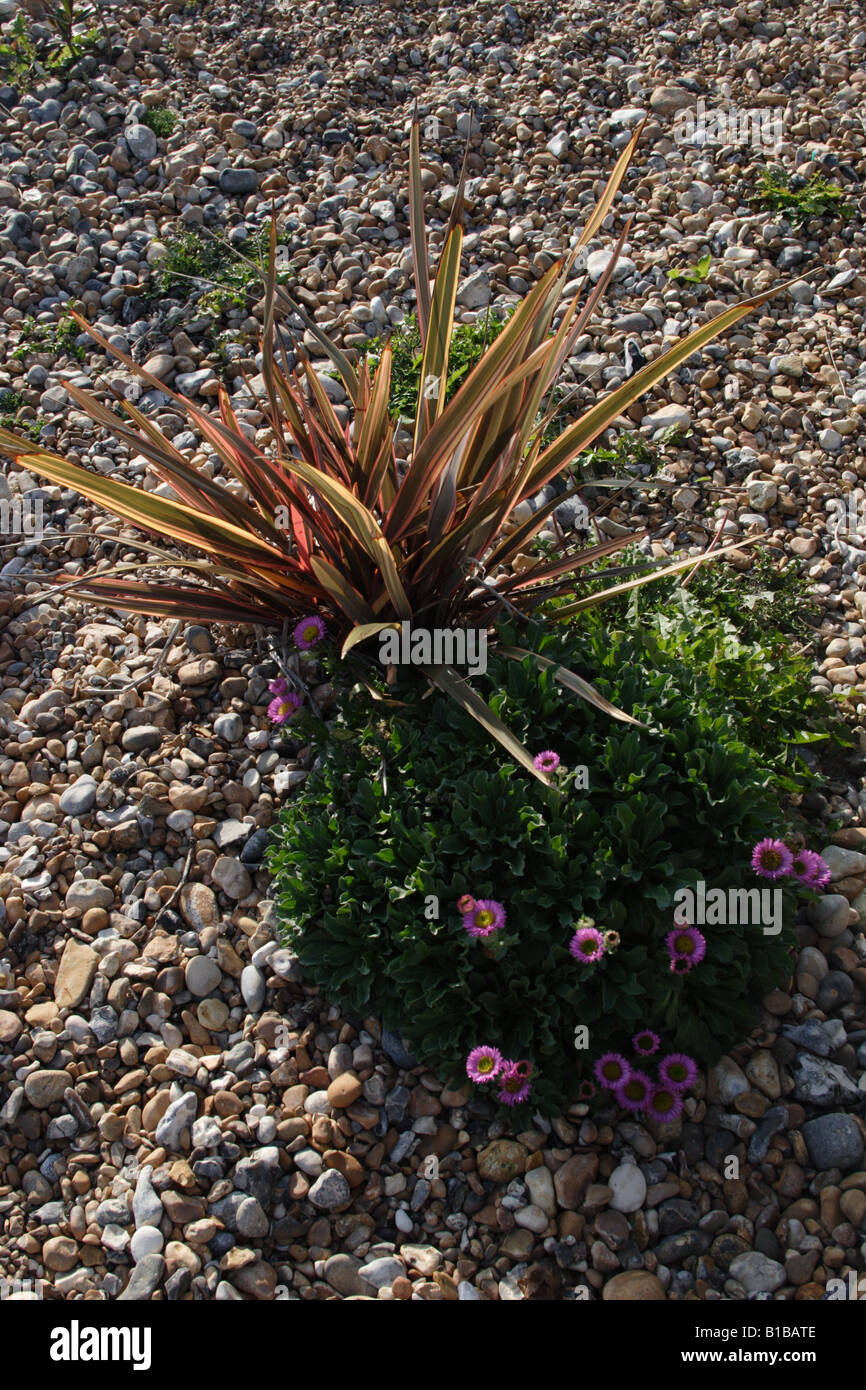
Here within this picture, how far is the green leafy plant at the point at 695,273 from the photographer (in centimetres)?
394

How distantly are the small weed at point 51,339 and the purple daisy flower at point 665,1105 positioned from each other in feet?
10.4

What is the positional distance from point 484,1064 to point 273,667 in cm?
131

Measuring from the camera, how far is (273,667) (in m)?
3.00

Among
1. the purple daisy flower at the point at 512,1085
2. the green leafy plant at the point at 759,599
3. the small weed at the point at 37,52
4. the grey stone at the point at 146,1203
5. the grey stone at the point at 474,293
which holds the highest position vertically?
the small weed at the point at 37,52

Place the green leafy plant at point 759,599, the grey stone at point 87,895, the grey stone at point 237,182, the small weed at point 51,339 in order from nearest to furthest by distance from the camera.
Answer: the grey stone at point 87,895, the green leafy plant at point 759,599, the small weed at point 51,339, the grey stone at point 237,182

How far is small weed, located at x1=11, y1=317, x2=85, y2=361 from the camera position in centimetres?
382

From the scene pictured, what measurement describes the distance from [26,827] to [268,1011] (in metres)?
0.84

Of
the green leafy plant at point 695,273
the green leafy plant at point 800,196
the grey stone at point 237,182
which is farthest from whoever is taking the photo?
the grey stone at point 237,182

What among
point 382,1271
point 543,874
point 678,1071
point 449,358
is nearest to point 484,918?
point 543,874

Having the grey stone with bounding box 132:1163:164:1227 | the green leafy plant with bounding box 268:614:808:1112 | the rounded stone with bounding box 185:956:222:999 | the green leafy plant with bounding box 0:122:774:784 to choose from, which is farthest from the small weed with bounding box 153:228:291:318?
the grey stone with bounding box 132:1163:164:1227

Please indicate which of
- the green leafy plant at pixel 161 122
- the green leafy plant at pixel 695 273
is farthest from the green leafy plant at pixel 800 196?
the green leafy plant at pixel 161 122

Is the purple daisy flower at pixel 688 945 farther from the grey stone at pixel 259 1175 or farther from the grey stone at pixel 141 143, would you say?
the grey stone at pixel 141 143

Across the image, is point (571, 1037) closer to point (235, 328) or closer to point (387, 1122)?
point (387, 1122)

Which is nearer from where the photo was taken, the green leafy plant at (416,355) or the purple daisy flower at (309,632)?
the purple daisy flower at (309,632)
